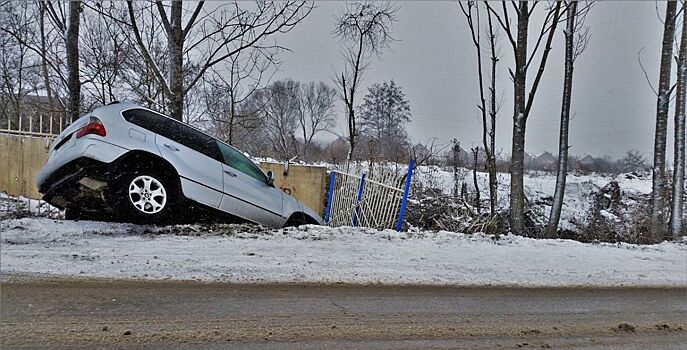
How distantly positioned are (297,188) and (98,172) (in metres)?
5.68

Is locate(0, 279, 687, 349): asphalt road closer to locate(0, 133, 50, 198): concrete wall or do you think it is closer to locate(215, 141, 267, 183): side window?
locate(215, 141, 267, 183): side window

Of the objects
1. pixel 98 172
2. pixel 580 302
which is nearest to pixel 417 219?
pixel 580 302

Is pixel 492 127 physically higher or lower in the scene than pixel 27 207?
higher

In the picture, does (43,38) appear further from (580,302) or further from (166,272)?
(580,302)

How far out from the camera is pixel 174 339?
256 centimetres

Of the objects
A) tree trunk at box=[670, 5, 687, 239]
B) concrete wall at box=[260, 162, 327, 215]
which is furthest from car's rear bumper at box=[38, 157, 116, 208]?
tree trunk at box=[670, 5, 687, 239]

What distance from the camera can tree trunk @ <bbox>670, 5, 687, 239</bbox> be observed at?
9805mm

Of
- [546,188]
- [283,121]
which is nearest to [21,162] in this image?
[546,188]

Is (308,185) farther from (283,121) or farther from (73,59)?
(283,121)

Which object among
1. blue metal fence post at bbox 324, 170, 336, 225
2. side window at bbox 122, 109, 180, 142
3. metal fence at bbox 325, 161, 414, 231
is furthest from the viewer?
blue metal fence post at bbox 324, 170, 336, 225

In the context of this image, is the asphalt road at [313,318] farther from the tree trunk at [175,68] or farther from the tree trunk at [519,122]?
the tree trunk at [175,68]

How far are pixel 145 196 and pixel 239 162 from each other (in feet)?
4.73

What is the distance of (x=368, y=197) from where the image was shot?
8227mm

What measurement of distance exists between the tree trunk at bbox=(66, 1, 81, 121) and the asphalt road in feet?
26.5
